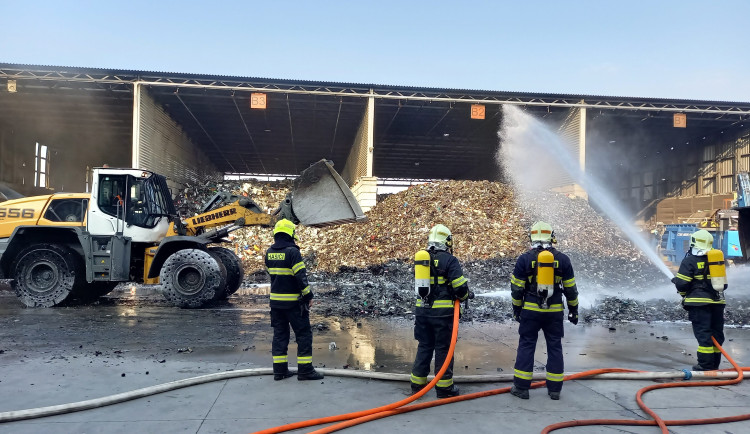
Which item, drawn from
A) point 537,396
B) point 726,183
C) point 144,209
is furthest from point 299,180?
point 726,183

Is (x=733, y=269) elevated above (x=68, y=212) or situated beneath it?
situated beneath

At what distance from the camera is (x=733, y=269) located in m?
15.6

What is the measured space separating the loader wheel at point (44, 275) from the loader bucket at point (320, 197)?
494 cm

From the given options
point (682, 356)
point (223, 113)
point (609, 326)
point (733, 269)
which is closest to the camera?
point (682, 356)

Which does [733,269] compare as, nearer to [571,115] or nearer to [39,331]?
[571,115]

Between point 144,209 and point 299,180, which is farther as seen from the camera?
point 144,209

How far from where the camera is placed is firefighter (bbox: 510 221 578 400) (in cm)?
453

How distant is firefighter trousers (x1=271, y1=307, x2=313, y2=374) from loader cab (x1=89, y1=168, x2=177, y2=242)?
5833mm

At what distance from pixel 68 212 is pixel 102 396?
676 cm

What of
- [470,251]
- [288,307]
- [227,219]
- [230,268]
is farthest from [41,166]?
[288,307]

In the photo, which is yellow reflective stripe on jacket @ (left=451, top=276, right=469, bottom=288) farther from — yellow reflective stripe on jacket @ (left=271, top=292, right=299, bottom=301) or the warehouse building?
the warehouse building

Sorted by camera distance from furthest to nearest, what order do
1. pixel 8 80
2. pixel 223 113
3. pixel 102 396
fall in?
pixel 223 113
pixel 8 80
pixel 102 396

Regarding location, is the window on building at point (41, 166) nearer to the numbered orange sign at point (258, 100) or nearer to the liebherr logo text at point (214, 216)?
Answer: the numbered orange sign at point (258, 100)

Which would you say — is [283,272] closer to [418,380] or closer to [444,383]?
[418,380]
